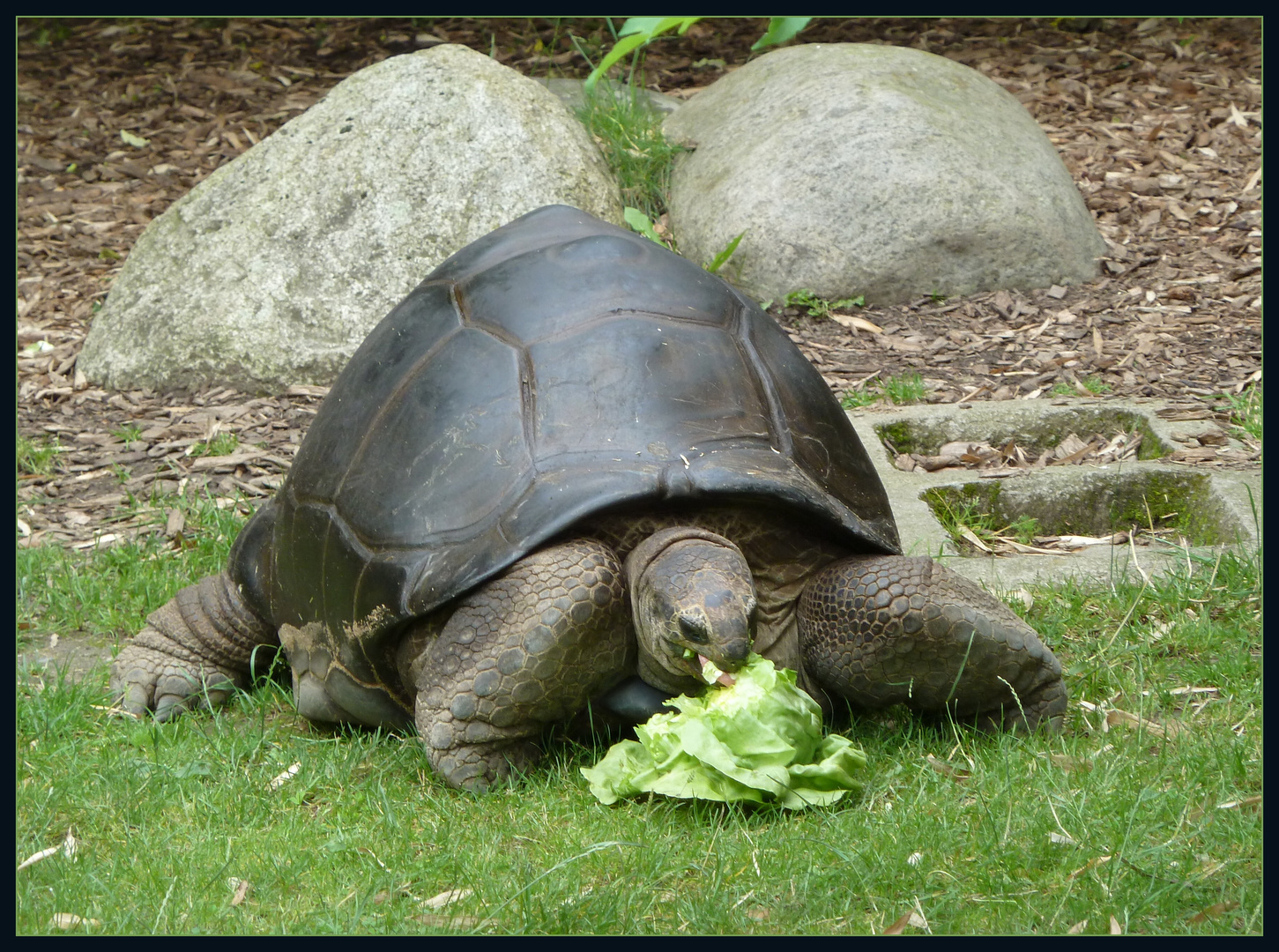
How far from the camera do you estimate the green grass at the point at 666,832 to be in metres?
2.38

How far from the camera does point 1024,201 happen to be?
6855 millimetres

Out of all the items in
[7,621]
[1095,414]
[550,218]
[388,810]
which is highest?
[550,218]

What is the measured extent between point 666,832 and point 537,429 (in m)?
0.89

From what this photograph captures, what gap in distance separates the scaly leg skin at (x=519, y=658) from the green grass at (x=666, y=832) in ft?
0.36

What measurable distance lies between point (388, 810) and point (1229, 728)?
181 cm

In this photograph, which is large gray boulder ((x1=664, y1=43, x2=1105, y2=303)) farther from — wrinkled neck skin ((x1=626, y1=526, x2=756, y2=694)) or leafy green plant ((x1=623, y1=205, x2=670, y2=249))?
wrinkled neck skin ((x1=626, y1=526, x2=756, y2=694))

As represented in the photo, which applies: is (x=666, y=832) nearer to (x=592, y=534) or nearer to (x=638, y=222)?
(x=592, y=534)

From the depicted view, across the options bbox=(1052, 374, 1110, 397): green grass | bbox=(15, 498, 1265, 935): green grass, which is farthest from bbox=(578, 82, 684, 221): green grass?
bbox=(15, 498, 1265, 935): green grass

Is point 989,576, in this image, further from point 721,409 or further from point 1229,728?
point 721,409

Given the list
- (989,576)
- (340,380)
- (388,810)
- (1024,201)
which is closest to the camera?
(388,810)

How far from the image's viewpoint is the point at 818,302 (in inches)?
268

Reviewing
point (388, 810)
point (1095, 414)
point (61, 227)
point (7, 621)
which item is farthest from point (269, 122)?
point (388, 810)

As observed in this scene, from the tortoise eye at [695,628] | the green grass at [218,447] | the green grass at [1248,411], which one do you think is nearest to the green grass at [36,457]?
the green grass at [218,447]

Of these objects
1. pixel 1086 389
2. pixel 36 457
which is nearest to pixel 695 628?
pixel 1086 389
